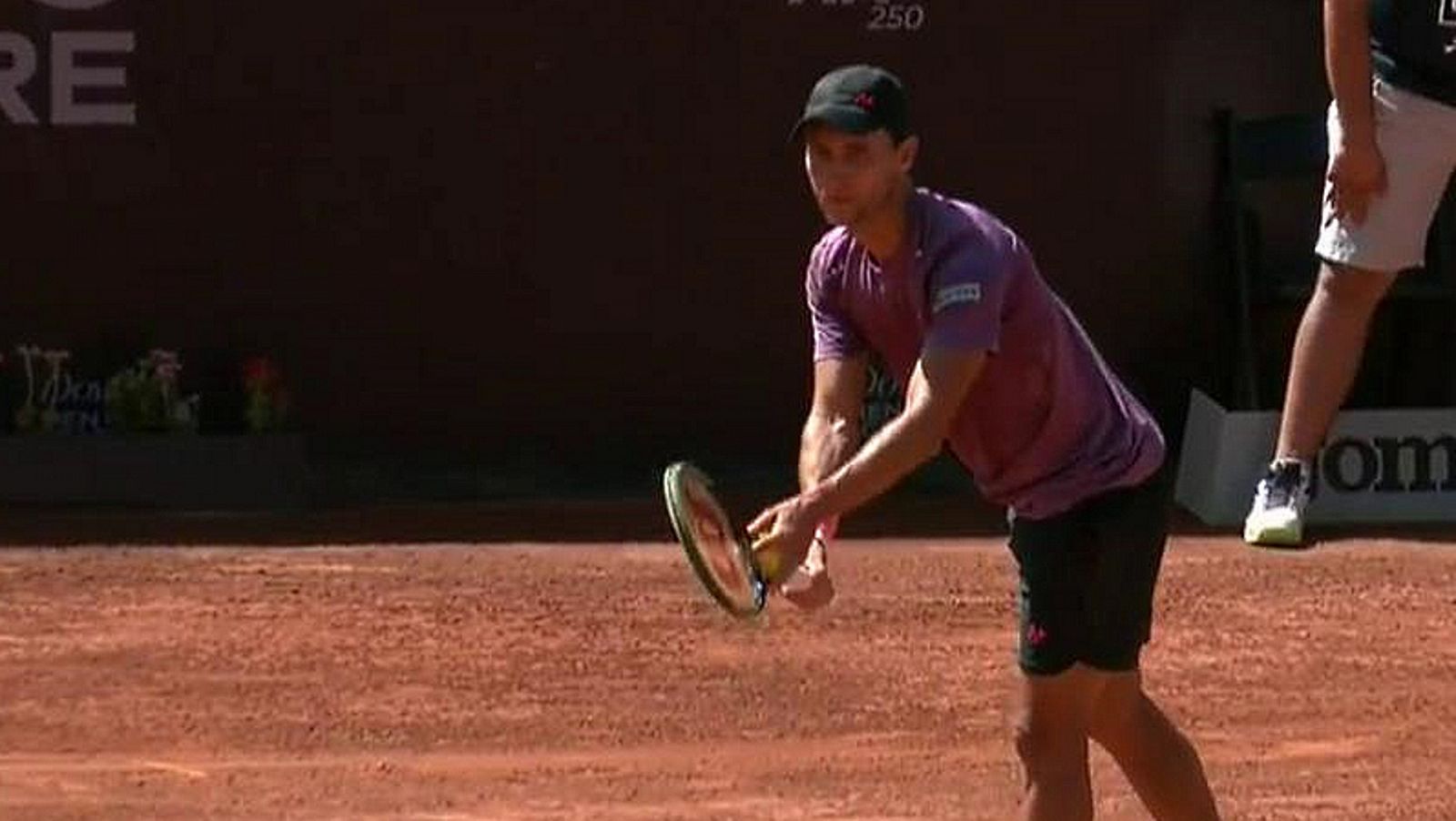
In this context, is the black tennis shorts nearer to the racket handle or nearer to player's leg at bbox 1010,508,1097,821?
player's leg at bbox 1010,508,1097,821

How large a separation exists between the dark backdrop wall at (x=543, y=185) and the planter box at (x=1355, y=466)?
1.11 m

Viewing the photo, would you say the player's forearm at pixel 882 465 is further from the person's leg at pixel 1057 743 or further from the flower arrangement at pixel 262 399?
the flower arrangement at pixel 262 399

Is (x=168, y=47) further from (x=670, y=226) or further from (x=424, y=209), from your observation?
(x=670, y=226)

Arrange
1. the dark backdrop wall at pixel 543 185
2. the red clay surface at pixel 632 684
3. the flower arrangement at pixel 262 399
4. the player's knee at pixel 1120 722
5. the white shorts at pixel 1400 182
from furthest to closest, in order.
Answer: the dark backdrop wall at pixel 543 185 < the flower arrangement at pixel 262 399 < the white shorts at pixel 1400 182 < the red clay surface at pixel 632 684 < the player's knee at pixel 1120 722

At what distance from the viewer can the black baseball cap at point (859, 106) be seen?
5070 millimetres

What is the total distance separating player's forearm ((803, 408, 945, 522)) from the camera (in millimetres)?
5105

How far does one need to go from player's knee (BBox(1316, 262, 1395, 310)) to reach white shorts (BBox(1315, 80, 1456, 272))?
27 mm

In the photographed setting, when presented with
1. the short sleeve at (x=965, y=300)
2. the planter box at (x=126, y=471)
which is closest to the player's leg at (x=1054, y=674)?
the short sleeve at (x=965, y=300)

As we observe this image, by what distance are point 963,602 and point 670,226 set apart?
2242 millimetres

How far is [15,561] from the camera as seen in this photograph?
29.4 feet

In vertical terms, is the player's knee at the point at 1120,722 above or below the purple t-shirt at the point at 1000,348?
below

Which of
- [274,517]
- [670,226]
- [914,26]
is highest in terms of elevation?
[914,26]

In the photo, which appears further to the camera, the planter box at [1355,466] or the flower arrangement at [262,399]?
the flower arrangement at [262,399]

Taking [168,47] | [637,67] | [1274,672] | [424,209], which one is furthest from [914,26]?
[1274,672]
